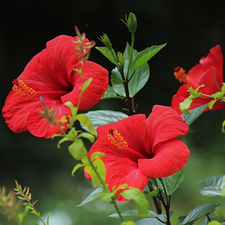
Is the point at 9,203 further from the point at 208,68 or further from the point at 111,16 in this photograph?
the point at 111,16

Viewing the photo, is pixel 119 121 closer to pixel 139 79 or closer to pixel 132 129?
pixel 132 129

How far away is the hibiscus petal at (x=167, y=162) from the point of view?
32 centimetres

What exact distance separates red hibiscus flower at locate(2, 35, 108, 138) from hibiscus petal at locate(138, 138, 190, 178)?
0.12 meters

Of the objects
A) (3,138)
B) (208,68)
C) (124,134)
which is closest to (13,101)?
(124,134)

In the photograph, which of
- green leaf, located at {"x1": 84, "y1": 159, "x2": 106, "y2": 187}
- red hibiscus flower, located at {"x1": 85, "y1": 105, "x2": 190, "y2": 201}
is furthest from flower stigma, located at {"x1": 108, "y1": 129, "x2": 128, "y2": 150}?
green leaf, located at {"x1": 84, "y1": 159, "x2": 106, "y2": 187}

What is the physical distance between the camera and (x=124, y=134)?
0.39 meters

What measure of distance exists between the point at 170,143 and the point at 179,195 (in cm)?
108

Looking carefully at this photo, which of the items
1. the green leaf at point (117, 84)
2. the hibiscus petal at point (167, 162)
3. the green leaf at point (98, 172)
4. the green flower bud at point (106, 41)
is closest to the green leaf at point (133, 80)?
the green leaf at point (117, 84)

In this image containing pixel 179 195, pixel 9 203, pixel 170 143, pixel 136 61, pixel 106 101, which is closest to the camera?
pixel 9 203

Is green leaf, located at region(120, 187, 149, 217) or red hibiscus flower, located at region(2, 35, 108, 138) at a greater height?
red hibiscus flower, located at region(2, 35, 108, 138)

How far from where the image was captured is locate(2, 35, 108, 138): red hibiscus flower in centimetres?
37

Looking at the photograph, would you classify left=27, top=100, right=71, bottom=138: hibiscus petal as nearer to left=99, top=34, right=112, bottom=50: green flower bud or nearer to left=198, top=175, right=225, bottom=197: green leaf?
left=99, top=34, right=112, bottom=50: green flower bud

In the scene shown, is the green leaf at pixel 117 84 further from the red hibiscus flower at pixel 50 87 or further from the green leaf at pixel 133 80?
the red hibiscus flower at pixel 50 87

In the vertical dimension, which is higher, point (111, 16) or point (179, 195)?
point (111, 16)
